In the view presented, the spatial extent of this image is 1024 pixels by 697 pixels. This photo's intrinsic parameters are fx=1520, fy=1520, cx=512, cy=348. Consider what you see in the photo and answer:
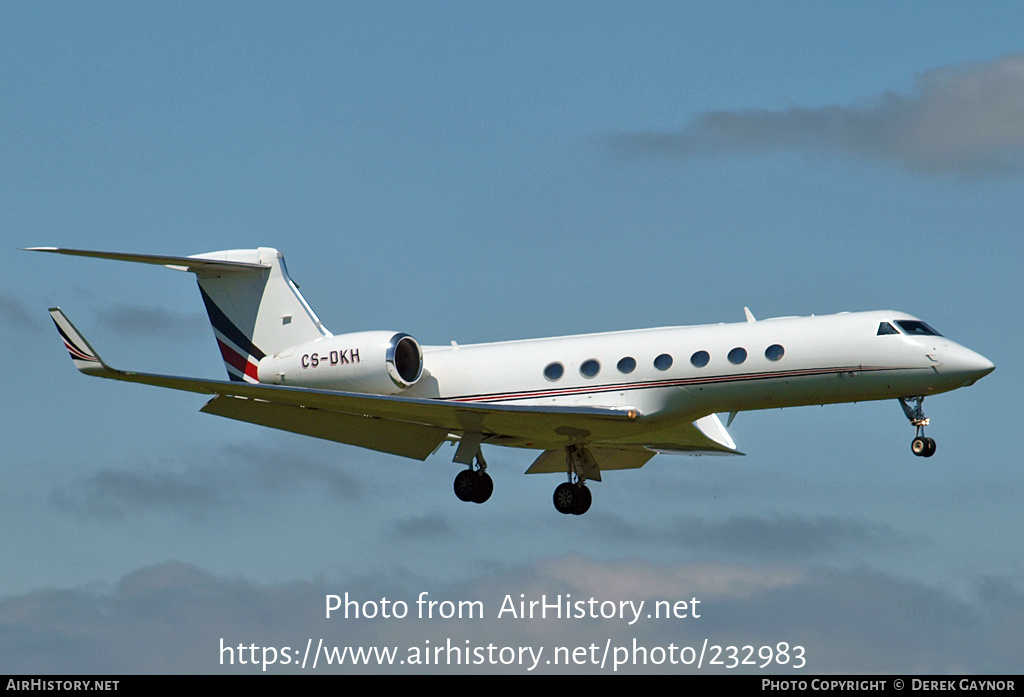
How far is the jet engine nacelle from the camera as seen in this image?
1167 inches

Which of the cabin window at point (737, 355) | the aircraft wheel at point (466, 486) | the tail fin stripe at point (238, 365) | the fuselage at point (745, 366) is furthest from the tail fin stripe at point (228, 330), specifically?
the cabin window at point (737, 355)

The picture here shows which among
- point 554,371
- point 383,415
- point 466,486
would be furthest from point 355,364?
point 554,371

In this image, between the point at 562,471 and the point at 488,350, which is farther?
the point at 562,471

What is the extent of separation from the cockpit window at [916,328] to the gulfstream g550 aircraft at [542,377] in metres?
0.03

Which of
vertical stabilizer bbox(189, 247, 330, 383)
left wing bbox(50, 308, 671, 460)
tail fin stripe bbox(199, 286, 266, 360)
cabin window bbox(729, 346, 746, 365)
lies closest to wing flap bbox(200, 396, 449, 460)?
left wing bbox(50, 308, 671, 460)

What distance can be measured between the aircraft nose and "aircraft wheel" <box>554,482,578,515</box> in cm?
800

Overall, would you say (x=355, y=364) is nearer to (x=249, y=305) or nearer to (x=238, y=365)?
(x=238, y=365)

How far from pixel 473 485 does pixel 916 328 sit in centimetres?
889

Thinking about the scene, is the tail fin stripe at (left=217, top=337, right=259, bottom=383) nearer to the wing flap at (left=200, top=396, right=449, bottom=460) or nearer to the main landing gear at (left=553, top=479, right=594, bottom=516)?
the wing flap at (left=200, top=396, right=449, bottom=460)

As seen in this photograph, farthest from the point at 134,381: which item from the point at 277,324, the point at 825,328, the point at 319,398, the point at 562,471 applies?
the point at 825,328
